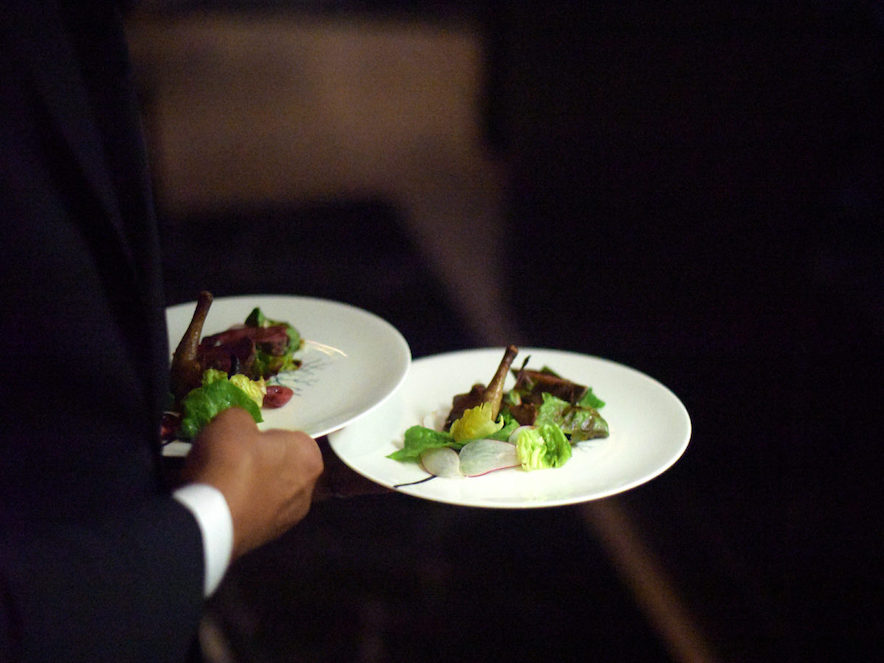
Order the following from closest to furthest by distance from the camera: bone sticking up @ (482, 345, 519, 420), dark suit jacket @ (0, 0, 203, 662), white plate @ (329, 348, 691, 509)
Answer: dark suit jacket @ (0, 0, 203, 662) < white plate @ (329, 348, 691, 509) < bone sticking up @ (482, 345, 519, 420)

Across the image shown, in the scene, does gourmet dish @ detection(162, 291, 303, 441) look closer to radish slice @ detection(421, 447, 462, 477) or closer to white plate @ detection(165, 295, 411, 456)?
white plate @ detection(165, 295, 411, 456)

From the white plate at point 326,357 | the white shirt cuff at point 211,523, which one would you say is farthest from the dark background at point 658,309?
the white shirt cuff at point 211,523

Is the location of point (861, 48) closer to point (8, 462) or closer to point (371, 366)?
point (371, 366)

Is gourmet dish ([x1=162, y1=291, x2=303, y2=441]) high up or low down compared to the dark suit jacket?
down

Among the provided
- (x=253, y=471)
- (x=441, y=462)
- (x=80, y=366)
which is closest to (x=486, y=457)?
(x=441, y=462)

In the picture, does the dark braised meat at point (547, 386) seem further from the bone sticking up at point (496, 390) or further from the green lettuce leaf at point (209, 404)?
the green lettuce leaf at point (209, 404)

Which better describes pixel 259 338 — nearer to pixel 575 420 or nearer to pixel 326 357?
pixel 326 357

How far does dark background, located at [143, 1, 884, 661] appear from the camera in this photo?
0.78m

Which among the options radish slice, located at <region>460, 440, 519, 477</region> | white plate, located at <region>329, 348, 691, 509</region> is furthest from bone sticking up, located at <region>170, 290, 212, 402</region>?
radish slice, located at <region>460, 440, 519, 477</region>

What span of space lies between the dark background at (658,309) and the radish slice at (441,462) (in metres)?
0.14

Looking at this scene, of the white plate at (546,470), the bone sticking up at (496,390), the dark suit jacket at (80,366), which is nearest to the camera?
the dark suit jacket at (80,366)

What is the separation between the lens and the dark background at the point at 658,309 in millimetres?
780

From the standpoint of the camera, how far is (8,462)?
51cm

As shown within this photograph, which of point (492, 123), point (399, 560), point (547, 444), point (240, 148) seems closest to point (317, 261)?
point (240, 148)
